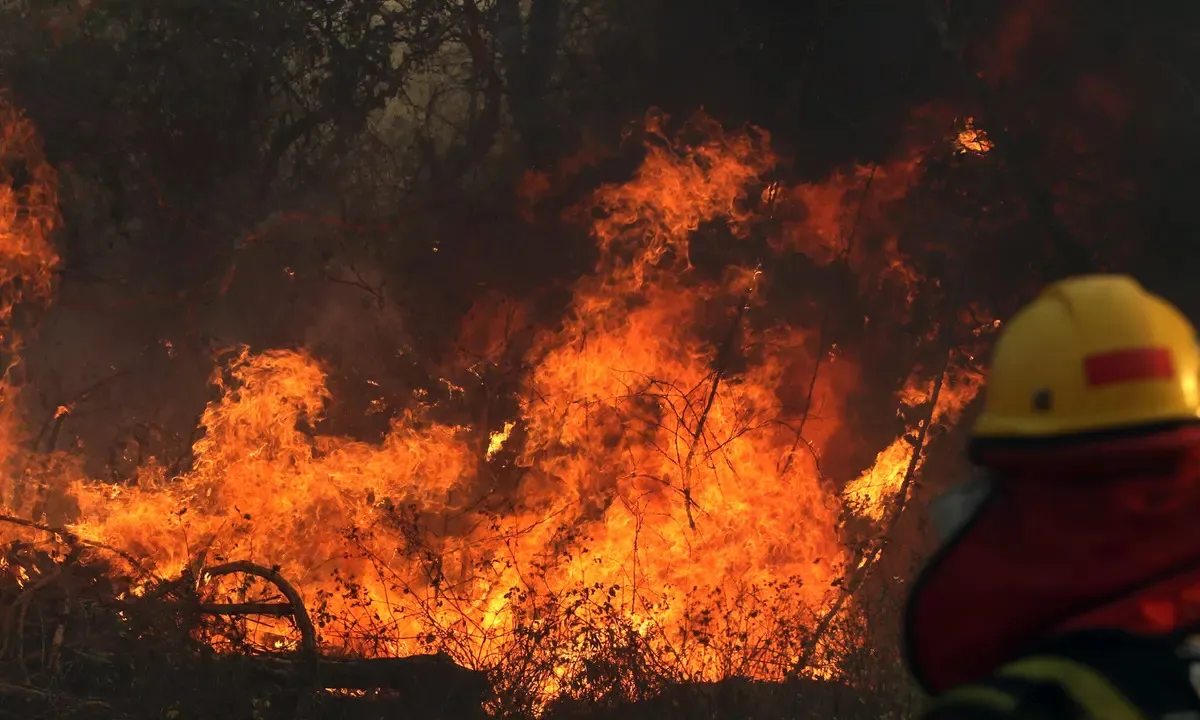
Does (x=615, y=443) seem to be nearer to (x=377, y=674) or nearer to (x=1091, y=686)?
(x=377, y=674)

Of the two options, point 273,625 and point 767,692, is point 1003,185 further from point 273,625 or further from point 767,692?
point 273,625

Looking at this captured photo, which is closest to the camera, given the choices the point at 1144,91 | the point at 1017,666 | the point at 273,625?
the point at 1017,666

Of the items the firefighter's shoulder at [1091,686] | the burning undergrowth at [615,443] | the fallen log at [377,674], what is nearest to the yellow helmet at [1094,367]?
the firefighter's shoulder at [1091,686]

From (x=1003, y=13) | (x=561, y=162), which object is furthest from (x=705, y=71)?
(x=1003, y=13)

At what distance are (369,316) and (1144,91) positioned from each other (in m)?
6.56

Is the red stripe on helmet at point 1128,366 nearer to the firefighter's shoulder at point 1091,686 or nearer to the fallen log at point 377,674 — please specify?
the firefighter's shoulder at point 1091,686

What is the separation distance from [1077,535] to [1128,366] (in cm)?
23

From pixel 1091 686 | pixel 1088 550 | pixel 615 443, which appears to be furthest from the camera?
pixel 615 443

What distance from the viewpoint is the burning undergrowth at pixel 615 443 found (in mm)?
8539

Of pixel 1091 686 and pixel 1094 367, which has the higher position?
pixel 1094 367

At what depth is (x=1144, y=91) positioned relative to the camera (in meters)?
8.30

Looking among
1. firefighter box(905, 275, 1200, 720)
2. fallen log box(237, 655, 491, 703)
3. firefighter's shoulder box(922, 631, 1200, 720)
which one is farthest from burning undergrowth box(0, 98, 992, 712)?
firefighter's shoulder box(922, 631, 1200, 720)

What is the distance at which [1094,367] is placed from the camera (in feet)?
4.47

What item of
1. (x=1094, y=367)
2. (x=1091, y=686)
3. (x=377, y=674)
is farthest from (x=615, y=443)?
(x=1091, y=686)
